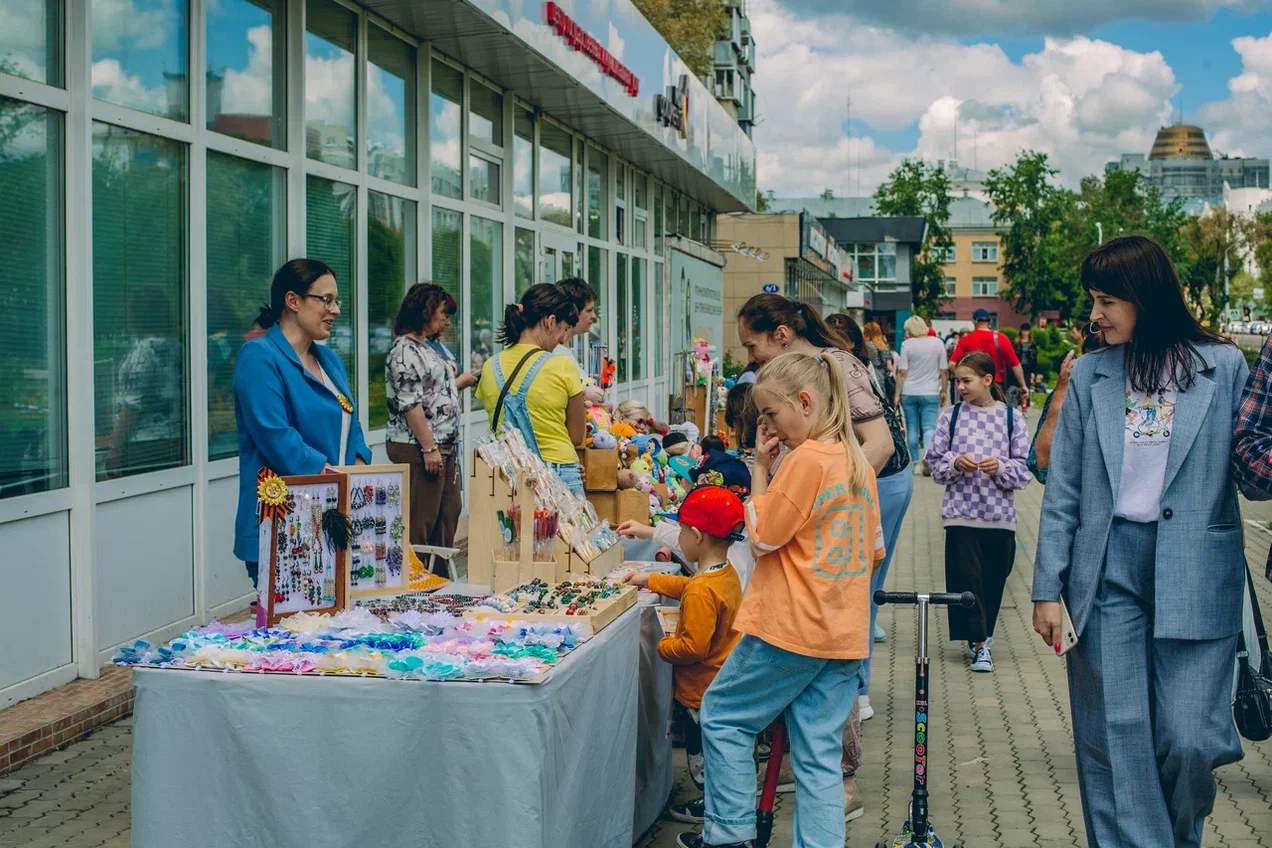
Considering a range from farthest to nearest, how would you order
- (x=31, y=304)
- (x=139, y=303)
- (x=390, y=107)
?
(x=390, y=107) < (x=139, y=303) < (x=31, y=304)

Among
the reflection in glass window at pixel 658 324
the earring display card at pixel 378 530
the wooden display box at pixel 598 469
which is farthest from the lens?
the reflection in glass window at pixel 658 324

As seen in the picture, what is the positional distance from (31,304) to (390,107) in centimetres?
472

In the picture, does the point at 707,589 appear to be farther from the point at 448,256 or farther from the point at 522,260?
the point at 522,260

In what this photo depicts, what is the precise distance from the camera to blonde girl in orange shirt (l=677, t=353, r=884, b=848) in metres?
4.06

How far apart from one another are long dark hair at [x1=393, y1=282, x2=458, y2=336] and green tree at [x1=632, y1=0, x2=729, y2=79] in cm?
2749

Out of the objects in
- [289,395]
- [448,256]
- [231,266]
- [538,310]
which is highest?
[448,256]

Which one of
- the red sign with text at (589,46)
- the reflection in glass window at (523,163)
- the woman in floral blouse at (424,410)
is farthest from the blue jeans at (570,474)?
the reflection in glass window at (523,163)

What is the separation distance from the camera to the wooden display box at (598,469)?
A: 7.70 meters

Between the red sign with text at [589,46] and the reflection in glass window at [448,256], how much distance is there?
1738 millimetres

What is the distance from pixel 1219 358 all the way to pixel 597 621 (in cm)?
191

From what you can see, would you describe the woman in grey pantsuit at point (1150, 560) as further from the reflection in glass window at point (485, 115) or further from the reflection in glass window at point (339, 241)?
the reflection in glass window at point (485, 115)

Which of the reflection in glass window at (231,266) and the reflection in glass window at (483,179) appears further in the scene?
the reflection in glass window at (483,179)

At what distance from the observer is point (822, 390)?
422cm

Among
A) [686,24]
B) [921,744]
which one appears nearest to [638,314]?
[921,744]
